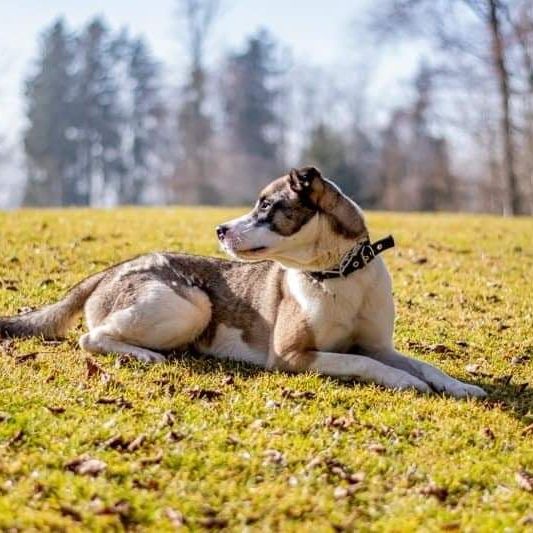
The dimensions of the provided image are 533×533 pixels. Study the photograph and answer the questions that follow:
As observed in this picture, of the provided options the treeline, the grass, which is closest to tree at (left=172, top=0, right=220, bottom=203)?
the treeline

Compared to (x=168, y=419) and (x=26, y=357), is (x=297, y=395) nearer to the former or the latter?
(x=168, y=419)

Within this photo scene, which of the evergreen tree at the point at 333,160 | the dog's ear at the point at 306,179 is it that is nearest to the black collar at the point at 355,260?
the dog's ear at the point at 306,179

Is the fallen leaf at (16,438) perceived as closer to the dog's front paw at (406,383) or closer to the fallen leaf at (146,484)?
the fallen leaf at (146,484)

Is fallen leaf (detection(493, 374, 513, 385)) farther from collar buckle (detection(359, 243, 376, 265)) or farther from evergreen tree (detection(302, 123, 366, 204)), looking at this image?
evergreen tree (detection(302, 123, 366, 204))

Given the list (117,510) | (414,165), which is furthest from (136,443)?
(414,165)

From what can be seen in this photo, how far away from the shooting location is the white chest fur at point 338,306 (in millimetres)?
5848

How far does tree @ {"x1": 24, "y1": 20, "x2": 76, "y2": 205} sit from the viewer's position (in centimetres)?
5562

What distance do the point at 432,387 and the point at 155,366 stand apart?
1.99 meters

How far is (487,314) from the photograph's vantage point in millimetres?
8641

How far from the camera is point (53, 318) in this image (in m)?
6.65

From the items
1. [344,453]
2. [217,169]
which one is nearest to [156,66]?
[217,169]

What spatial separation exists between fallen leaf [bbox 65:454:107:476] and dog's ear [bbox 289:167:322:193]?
2.52m

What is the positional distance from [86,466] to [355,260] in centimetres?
255

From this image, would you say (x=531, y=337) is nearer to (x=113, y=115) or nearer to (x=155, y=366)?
(x=155, y=366)
